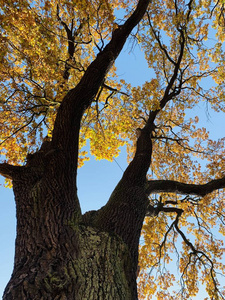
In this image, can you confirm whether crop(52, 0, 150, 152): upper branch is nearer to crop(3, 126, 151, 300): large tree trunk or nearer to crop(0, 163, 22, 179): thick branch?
crop(3, 126, 151, 300): large tree trunk

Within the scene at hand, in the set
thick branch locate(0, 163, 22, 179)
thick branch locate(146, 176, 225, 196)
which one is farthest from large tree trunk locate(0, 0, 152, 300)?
thick branch locate(146, 176, 225, 196)

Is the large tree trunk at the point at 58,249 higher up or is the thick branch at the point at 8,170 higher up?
the thick branch at the point at 8,170

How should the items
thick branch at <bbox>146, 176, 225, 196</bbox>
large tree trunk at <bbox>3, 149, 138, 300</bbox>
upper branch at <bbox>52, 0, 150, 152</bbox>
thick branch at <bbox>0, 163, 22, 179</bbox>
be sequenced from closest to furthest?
large tree trunk at <bbox>3, 149, 138, 300</bbox>
thick branch at <bbox>0, 163, 22, 179</bbox>
upper branch at <bbox>52, 0, 150, 152</bbox>
thick branch at <bbox>146, 176, 225, 196</bbox>

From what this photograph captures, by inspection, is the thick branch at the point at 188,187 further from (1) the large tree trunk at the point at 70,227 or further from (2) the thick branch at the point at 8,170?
(2) the thick branch at the point at 8,170

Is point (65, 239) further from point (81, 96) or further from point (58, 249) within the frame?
point (81, 96)

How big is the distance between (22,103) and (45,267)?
4.55m

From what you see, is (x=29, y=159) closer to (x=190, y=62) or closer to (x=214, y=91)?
(x=190, y=62)

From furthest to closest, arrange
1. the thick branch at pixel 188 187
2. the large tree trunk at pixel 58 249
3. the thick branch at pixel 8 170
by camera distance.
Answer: the thick branch at pixel 188 187 → the thick branch at pixel 8 170 → the large tree trunk at pixel 58 249

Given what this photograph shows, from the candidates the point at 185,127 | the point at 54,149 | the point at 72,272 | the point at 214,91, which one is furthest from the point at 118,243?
the point at 214,91

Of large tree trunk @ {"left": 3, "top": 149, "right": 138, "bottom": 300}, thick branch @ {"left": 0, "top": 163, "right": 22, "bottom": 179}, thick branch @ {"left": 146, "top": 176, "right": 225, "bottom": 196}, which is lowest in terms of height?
large tree trunk @ {"left": 3, "top": 149, "right": 138, "bottom": 300}

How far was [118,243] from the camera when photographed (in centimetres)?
306

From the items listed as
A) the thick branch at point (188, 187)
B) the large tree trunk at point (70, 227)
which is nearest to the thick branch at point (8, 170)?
the large tree trunk at point (70, 227)

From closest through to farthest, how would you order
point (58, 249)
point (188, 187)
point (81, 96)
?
1. point (58, 249)
2. point (81, 96)
3. point (188, 187)

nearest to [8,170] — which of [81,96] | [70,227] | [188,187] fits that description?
[70,227]
